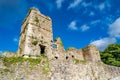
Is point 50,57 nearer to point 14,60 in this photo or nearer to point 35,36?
point 35,36

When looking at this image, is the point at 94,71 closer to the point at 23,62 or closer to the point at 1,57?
the point at 23,62

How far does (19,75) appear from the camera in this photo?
12.3 metres

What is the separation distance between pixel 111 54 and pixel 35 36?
66.7 feet

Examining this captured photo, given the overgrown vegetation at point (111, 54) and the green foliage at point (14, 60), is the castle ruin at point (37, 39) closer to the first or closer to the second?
the green foliage at point (14, 60)

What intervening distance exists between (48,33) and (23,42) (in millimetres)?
3686

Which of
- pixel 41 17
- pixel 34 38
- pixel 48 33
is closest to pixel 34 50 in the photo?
pixel 34 38

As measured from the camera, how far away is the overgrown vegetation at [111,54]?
34.2m

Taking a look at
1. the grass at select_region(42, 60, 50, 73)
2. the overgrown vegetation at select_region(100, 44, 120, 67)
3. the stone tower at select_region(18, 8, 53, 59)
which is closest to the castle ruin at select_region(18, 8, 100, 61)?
the stone tower at select_region(18, 8, 53, 59)

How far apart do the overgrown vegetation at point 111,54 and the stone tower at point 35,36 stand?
16.7 metres

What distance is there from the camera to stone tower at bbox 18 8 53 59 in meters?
19.3

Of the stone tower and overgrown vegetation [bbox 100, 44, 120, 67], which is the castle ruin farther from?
overgrown vegetation [bbox 100, 44, 120, 67]

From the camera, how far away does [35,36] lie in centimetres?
2031

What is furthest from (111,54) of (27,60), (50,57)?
(27,60)

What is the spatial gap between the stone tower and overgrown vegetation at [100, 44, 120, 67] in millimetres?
16747
